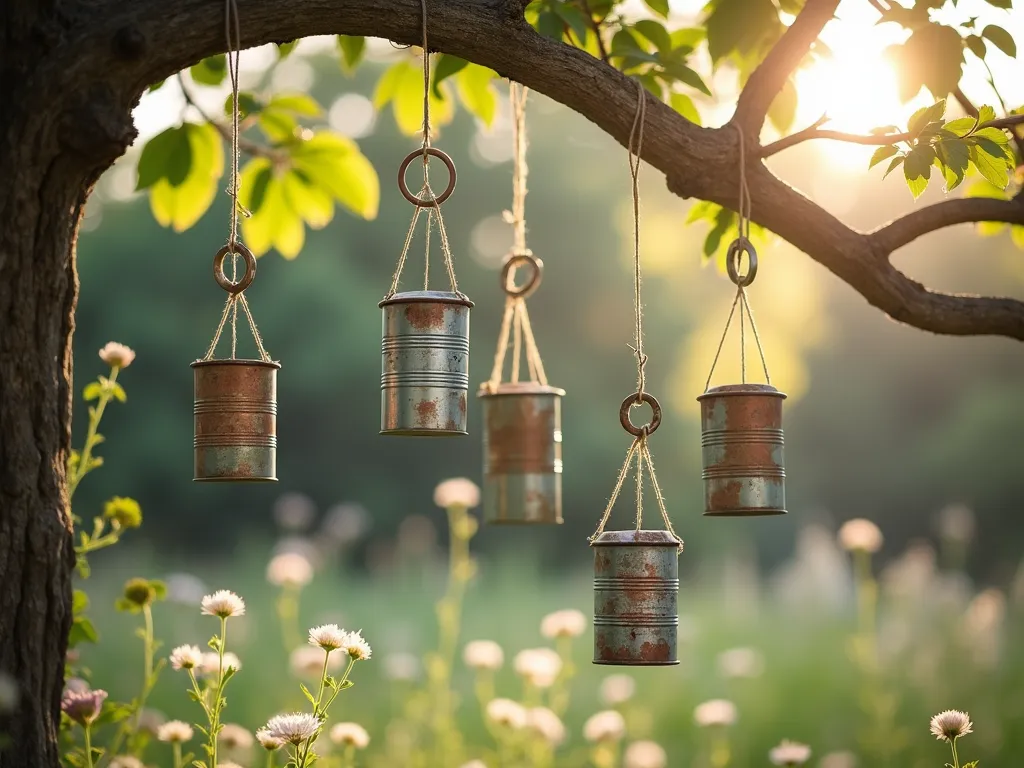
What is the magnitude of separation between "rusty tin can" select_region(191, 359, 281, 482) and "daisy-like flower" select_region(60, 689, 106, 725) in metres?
0.59

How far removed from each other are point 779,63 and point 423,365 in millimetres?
1222

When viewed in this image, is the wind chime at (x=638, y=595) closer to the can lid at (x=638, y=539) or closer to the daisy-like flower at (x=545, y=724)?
the can lid at (x=638, y=539)

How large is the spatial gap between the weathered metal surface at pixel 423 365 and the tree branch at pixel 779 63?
3.00ft

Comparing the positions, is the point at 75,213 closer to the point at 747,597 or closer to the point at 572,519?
the point at 747,597

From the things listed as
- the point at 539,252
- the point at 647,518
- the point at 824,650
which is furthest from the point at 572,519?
the point at 824,650

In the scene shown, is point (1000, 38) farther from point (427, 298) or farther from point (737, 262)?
point (427, 298)

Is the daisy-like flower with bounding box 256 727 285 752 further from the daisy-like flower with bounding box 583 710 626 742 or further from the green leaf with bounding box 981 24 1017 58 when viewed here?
the green leaf with bounding box 981 24 1017 58

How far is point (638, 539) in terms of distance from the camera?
3.00m

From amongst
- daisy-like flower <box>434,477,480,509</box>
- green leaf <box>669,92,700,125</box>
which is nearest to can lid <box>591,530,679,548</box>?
green leaf <box>669,92,700,125</box>

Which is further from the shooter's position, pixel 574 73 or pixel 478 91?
pixel 478 91

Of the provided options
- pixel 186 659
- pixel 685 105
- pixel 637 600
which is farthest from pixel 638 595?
pixel 685 105

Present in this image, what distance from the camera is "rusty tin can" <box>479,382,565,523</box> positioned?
12.7 feet

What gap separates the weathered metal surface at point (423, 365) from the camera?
2.99m

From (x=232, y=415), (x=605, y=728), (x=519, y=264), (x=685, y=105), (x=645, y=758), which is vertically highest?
(x=685, y=105)
